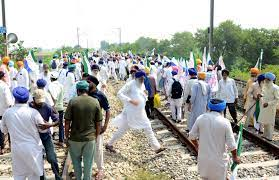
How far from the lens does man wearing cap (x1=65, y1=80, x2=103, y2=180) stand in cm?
543

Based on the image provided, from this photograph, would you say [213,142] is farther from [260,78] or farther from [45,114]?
[260,78]

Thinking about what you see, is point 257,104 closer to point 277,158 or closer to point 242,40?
point 277,158

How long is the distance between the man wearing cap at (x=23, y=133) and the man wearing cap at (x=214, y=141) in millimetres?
2066

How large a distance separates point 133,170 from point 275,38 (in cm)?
3448

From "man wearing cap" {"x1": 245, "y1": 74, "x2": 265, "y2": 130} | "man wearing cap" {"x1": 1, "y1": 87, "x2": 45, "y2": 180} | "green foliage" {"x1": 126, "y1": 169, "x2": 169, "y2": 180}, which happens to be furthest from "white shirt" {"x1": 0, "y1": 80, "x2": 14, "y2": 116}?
"man wearing cap" {"x1": 245, "y1": 74, "x2": 265, "y2": 130}

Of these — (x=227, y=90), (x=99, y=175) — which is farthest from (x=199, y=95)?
(x=99, y=175)

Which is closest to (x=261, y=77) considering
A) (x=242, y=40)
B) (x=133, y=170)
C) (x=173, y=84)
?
(x=173, y=84)

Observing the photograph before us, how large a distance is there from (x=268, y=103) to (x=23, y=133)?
237 inches

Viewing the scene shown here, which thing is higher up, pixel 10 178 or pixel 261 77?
pixel 261 77

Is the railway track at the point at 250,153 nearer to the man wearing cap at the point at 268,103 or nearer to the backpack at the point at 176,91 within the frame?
the man wearing cap at the point at 268,103

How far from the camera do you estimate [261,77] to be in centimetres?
945

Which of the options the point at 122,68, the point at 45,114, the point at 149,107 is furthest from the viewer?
the point at 122,68

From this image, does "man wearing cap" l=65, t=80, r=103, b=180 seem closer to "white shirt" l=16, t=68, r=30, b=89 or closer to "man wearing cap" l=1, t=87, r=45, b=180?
"man wearing cap" l=1, t=87, r=45, b=180

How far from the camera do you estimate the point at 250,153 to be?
834 centimetres
